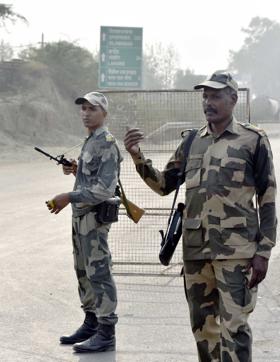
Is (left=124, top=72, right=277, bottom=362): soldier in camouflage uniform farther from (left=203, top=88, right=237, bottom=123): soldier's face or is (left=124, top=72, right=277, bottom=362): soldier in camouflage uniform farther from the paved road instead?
the paved road

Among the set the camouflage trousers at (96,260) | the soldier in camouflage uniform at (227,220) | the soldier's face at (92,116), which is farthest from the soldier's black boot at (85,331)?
the soldier in camouflage uniform at (227,220)

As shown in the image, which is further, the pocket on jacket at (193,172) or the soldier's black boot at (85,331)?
the soldier's black boot at (85,331)

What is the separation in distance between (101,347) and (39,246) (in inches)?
171

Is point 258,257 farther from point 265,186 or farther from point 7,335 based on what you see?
point 7,335

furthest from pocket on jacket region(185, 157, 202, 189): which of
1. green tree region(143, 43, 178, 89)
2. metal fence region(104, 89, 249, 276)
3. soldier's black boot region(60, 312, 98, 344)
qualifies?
green tree region(143, 43, 178, 89)

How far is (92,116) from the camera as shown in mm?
5496

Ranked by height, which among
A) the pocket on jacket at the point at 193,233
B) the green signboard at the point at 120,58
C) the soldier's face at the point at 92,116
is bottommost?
the pocket on jacket at the point at 193,233

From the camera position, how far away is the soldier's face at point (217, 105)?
159 inches

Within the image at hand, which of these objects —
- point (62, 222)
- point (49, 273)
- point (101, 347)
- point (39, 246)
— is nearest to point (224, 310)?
point (101, 347)

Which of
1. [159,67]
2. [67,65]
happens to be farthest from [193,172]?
[159,67]

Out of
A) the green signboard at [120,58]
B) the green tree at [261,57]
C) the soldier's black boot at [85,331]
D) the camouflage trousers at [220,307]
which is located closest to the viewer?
the camouflage trousers at [220,307]

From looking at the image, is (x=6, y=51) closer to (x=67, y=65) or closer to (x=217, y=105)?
(x=67, y=65)

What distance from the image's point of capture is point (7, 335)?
5.79m

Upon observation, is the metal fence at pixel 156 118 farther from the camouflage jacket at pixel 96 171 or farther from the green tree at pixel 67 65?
the green tree at pixel 67 65
